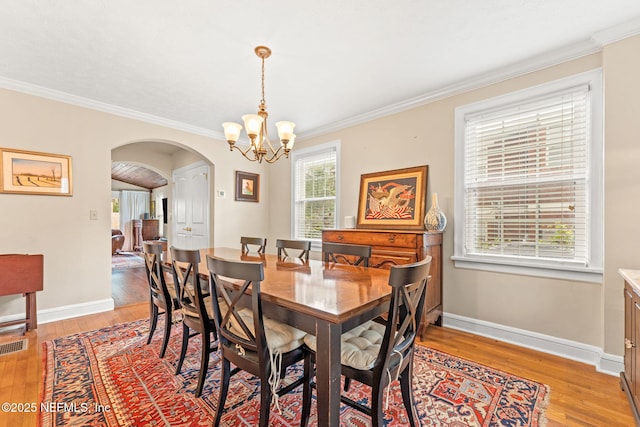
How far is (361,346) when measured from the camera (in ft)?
4.73

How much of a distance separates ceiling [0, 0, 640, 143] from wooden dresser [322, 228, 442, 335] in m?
1.55

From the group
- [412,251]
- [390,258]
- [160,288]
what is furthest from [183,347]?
[412,251]

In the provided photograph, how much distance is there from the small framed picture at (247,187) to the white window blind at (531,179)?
337 cm

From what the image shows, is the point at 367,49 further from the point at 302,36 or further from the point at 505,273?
the point at 505,273

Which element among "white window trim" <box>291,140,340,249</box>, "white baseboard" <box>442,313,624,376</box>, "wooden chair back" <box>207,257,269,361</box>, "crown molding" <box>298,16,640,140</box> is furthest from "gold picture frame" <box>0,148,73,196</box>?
"white baseboard" <box>442,313,624,376</box>

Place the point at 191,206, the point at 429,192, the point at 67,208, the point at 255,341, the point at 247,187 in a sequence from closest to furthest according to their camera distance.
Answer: the point at 255,341, the point at 429,192, the point at 67,208, the point at 247,187, the point at 191,206

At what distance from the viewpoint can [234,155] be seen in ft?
15.5

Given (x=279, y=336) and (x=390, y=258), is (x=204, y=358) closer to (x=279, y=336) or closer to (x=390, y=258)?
(x=279, y=336)

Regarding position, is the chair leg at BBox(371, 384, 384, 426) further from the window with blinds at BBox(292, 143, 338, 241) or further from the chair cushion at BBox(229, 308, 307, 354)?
the window with blinds at BBox(292, 143, 338, 241)

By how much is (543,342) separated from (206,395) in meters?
2.75

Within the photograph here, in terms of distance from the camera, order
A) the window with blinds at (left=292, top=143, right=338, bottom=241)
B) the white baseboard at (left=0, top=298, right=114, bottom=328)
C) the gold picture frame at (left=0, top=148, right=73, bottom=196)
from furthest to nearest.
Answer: the window with blinds at (left=292, top=143, right=338, bottom=241) < the white baseboard at (left=0, top=298, right=114, bottom=328) < the gold picture frame at (left=0, top=148, right=73, bottom=196)

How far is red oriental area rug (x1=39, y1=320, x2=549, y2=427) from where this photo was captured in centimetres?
162

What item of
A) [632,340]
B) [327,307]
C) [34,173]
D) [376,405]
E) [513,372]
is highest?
[34,173]

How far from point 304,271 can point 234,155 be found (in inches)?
130
